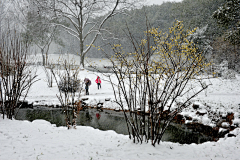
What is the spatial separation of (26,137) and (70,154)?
5.10 feet

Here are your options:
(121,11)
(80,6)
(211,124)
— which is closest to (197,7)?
(121,11)

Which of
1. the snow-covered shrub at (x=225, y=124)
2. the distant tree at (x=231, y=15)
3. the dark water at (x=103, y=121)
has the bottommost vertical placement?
the dark water at (x=103, y=121)

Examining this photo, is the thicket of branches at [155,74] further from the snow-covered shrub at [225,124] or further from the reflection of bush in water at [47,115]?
the reflection of bush in water at [47,115]

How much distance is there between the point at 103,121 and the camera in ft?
26.1

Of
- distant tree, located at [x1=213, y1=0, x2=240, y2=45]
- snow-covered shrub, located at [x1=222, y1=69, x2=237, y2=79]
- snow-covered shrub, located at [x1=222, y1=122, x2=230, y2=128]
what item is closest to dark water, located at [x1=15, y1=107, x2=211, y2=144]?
snow-covered shrub, located at [x1=222, y1=122, x2=230, y2=128]

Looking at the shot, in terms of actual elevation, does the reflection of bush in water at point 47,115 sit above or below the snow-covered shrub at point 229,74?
below

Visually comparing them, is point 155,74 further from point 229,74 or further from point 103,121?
point 229,74

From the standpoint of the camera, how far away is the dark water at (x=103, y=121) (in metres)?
6.06

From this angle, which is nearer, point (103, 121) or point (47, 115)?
point (103, 121)

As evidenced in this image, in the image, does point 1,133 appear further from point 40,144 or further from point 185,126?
point 185,126

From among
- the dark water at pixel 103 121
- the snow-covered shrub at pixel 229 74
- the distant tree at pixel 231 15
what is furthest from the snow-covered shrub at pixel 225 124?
the snow-covered shrub at pixel 229 74

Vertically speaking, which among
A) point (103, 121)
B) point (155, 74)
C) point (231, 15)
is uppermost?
point (231, 15)

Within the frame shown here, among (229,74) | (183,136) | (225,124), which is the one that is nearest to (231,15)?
(225,124)

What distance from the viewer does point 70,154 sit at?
120 inches
